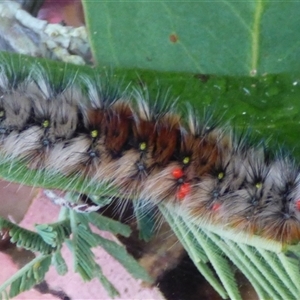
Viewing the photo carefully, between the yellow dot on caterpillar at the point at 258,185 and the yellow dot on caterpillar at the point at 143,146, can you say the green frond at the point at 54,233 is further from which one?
the yellow dot on caterpillar at the point at 258,185

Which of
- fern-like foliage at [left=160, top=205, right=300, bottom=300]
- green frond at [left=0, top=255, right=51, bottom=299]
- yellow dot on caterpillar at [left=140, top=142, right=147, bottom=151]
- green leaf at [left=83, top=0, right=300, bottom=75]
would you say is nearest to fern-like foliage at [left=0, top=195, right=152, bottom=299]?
green frond at [left=0, top=255, right=51, bottom=299]

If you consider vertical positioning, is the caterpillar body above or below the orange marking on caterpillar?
above

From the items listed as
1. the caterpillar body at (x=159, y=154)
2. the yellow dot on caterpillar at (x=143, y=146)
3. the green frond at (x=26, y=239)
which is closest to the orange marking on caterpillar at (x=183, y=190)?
the caterpillar body at (x=159, y=154)

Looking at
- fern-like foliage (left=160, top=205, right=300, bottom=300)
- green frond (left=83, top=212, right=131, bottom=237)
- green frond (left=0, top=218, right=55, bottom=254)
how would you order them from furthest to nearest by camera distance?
1. green frond (left=83, top=212, right=131, bottom=237)
2. green frond (left=0, top=218, right=55, bottom=254)
3. fern-like foliage (left=160, top=205, right=300, bottom=300)

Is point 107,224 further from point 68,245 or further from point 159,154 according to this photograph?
point 159,154

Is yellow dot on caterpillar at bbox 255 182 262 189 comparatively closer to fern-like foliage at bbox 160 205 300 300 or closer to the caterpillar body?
the caterpillar body

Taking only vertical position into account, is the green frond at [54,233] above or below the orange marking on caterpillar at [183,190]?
below

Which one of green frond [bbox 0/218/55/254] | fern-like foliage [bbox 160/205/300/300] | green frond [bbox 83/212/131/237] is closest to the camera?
fern-like foliage [bbox 160/205/300/300]

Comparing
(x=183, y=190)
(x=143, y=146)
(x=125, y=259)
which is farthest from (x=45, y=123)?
(x=125, y=259)
